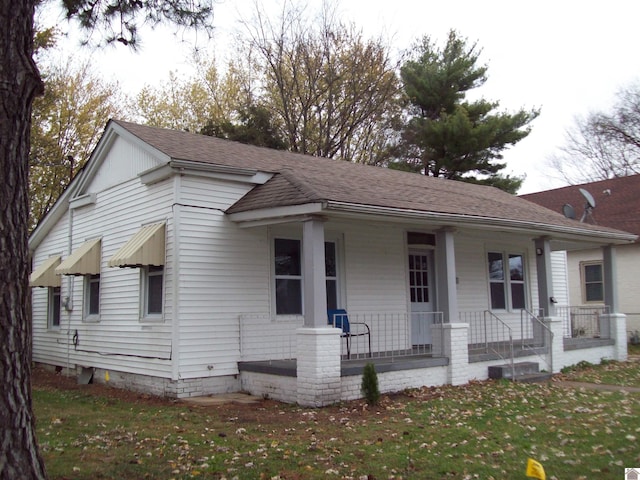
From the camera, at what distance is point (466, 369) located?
11.1 meters

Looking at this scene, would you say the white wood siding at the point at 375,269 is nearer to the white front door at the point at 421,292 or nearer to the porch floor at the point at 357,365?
the white front door at the point at 421,292

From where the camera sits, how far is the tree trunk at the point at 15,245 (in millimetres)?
3871

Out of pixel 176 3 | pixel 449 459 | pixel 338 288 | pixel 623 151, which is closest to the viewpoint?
pixel 449 459

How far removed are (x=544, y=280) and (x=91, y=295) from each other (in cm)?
955

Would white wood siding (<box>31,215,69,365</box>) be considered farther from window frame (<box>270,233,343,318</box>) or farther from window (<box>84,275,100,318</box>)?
window frame (<box>270,233,343,318</box>)

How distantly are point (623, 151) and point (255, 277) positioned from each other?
103ft

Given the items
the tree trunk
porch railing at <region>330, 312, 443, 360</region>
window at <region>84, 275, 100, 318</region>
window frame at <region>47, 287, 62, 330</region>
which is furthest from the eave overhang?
window frame at <region>47, 287, 62, 330</region>

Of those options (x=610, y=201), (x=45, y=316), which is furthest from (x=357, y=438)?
(x=610, y=201)

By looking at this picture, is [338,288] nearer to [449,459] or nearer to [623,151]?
[449,459]

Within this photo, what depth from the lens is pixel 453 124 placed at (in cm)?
2775

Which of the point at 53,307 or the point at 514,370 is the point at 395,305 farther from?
the point at 53,307

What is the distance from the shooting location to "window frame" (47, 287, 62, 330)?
1520 centimetres

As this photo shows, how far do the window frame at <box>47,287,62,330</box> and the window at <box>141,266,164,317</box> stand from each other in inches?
194

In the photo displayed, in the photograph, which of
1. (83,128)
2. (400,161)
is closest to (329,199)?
(83,128)
